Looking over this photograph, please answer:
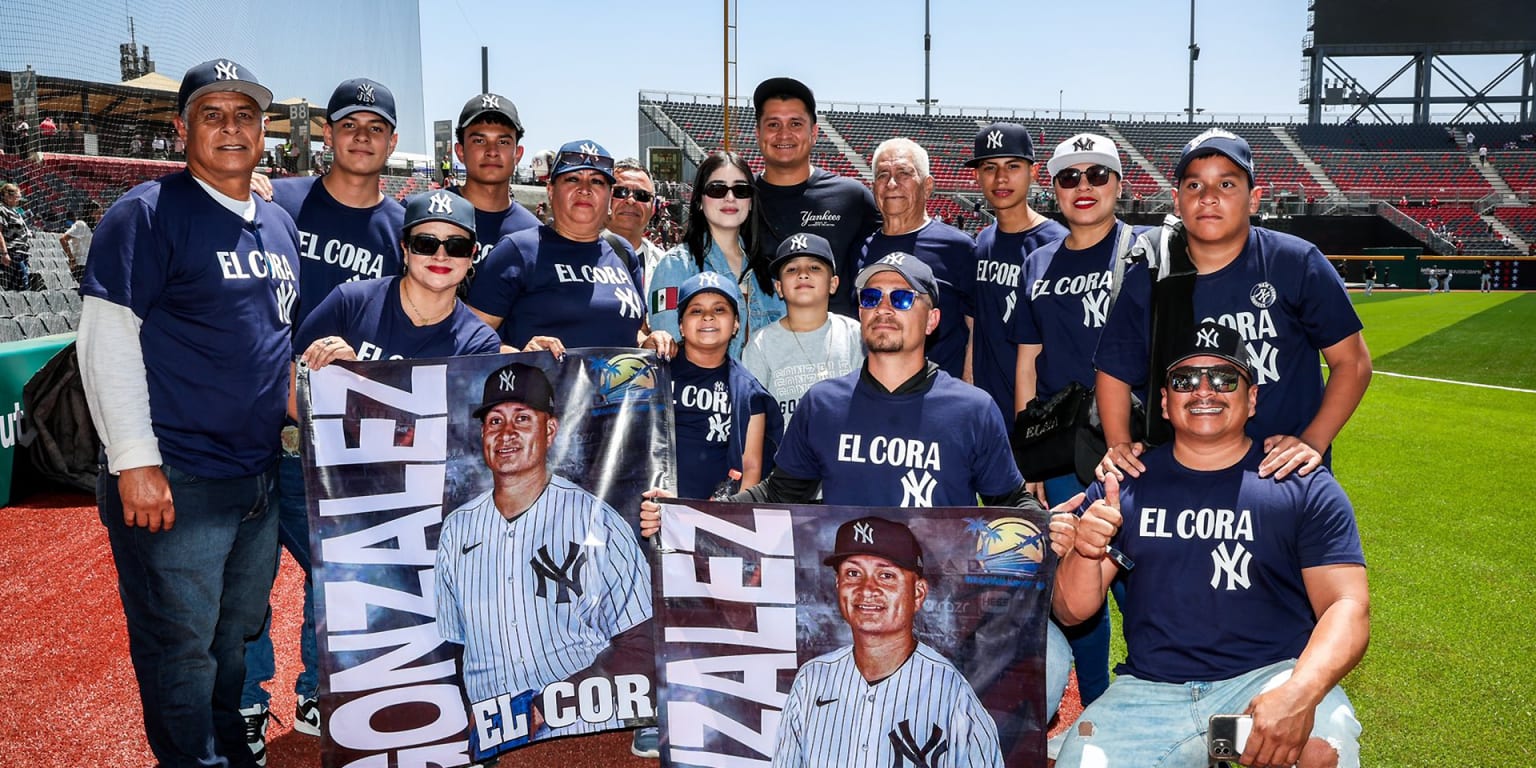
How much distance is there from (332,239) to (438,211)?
90cm

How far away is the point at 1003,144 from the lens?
5453 millimetres

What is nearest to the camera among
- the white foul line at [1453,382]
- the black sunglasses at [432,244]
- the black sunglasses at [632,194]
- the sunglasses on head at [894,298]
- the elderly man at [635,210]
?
the sunglasses on head at [894,298]

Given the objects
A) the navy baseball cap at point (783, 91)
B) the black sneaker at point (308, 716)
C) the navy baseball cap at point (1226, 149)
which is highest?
the navy baseball cap at point (783, 91)

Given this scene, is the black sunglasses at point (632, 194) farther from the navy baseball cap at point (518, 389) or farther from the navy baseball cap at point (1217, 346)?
the navy baseball cap at point (1217, 346)

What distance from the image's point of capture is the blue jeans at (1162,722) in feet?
10.7

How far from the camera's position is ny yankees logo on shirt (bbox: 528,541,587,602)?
4.12m

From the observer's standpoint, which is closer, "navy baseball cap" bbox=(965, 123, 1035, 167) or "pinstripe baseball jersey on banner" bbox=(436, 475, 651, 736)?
"pinstripe baseball jersey on banner" bbox=(436, 475, 651, 736)

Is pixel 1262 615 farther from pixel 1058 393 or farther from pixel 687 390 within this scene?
pixel 687 390

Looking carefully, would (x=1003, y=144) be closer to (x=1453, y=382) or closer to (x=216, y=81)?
(x=216, y=81)

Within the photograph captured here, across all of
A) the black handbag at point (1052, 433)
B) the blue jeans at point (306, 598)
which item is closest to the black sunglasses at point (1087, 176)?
the black handbag at point (1052, 433)

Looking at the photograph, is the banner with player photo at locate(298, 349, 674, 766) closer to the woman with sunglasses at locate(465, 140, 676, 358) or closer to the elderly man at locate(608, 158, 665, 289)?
the woman with sunglasses at locate(465, 140, 676, 358)

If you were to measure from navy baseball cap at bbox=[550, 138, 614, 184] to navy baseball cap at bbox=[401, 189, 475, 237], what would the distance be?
820mm

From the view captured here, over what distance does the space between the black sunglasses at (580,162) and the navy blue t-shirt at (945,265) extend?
1530 millimetres

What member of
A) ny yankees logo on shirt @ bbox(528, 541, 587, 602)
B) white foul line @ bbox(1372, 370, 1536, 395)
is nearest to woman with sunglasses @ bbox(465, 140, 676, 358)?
ny yankees logo on shirt @ bbox(528, 541, 587, 602)
